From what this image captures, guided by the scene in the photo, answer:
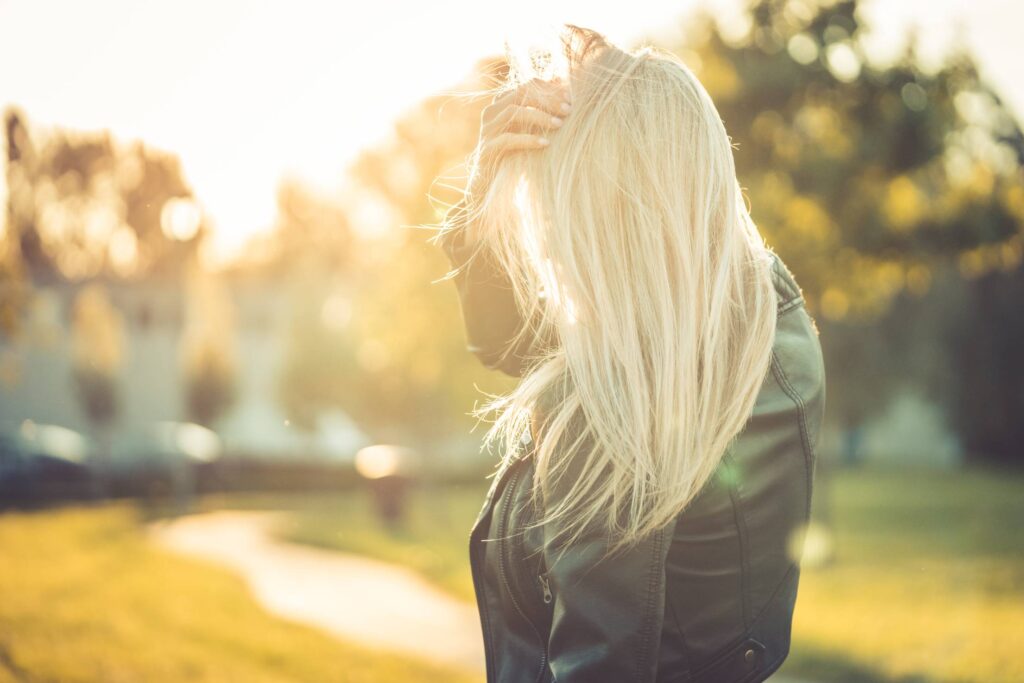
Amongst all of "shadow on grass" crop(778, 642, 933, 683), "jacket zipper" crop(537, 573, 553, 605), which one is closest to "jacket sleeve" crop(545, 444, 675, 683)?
"jacket zipper" crop(537, 573, 553, 605)

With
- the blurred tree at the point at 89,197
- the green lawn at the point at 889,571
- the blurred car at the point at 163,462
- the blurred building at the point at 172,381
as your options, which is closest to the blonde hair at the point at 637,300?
the blurred tree at the point at 89,197

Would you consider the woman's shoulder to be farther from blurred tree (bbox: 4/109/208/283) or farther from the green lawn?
the green lawn

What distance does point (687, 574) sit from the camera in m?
1.68

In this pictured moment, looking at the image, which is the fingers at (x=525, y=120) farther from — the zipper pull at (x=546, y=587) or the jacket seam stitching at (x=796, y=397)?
the zipper pull at (x=546, y=587)

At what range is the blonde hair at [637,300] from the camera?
161cm

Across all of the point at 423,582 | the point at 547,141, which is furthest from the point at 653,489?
the point at 423,582

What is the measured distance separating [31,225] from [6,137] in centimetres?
143

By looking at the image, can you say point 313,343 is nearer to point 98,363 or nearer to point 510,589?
point 98,363

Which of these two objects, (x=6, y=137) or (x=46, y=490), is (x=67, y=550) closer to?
(x=6, y=137)

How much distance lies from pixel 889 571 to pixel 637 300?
1222cm

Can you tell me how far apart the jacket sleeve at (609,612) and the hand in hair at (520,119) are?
768mm

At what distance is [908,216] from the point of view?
11.5 m

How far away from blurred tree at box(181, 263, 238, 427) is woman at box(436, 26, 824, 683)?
2590cm

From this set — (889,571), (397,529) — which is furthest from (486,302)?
(397,529)
